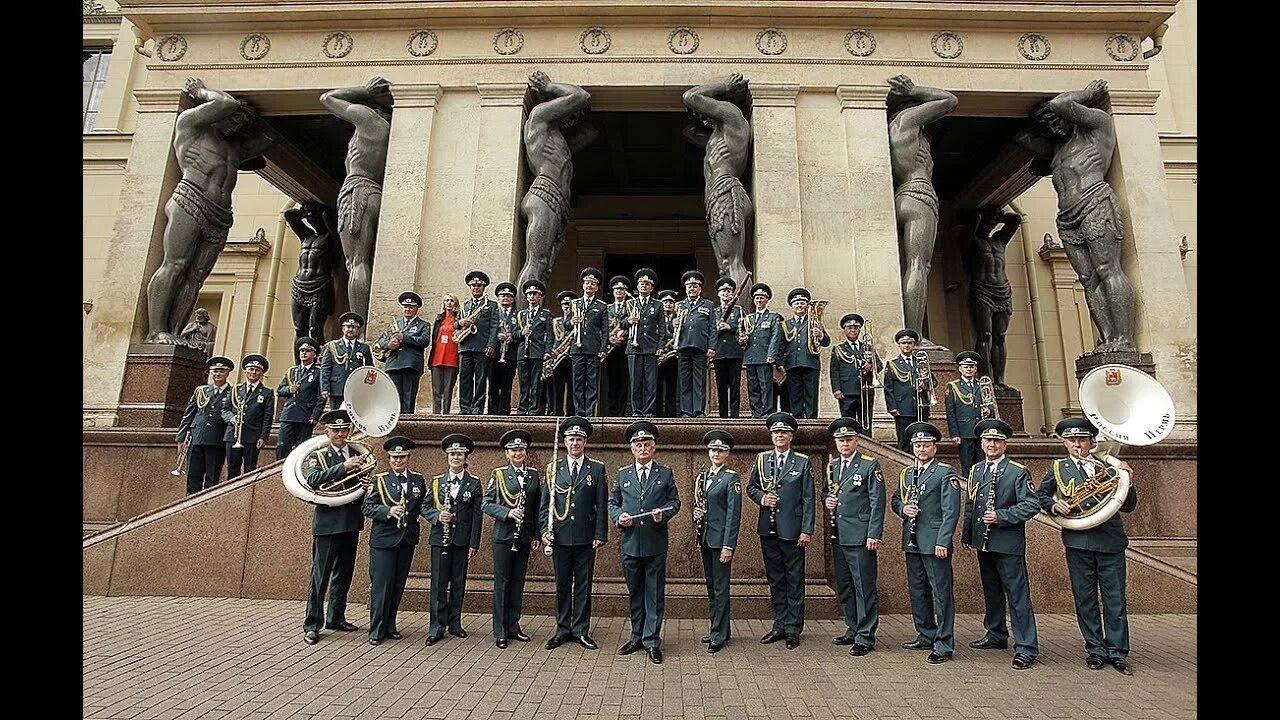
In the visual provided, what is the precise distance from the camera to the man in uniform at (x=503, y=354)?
9672 millimetres

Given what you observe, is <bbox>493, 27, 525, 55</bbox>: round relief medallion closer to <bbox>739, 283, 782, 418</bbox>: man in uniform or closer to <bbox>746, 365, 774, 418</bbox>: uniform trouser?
<bbox>739, 283, 782, 418</bbox>: man in uniform

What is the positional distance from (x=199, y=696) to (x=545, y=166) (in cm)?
1064

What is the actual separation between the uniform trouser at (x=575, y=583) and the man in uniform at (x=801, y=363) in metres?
4.04

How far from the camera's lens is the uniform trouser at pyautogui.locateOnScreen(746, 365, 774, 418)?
9.20 metres

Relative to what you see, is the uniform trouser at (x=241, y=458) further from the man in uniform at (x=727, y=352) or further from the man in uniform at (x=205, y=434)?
the man in uniform at (x=727, y=352)

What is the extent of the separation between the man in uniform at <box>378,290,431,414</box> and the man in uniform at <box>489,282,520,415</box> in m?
1.12

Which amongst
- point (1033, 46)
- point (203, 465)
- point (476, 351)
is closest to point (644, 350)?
point (476, 351)

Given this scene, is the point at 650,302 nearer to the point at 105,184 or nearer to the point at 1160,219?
the point at 1160,219

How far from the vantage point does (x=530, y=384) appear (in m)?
9.73

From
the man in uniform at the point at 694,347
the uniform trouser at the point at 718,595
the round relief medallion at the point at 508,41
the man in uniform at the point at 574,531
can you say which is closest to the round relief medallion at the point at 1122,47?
the man in uniform at the point at 694,347

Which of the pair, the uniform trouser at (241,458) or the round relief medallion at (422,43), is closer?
the uniform trouser at (241,458)

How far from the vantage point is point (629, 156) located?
19.0 meters

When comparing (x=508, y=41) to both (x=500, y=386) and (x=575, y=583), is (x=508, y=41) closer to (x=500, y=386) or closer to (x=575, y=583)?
(x=500, y=386)

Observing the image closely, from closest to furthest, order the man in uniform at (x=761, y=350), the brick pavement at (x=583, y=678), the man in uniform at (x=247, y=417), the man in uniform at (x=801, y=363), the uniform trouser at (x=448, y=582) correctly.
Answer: the brick pavement at (x=583, y=678)
the uniform trouser at (x=448, y=582)
the man in uniform at (x=761, y=350)
the man in uniform at (x=801, y=363)
the man in uniform at (x=247, y=417)
